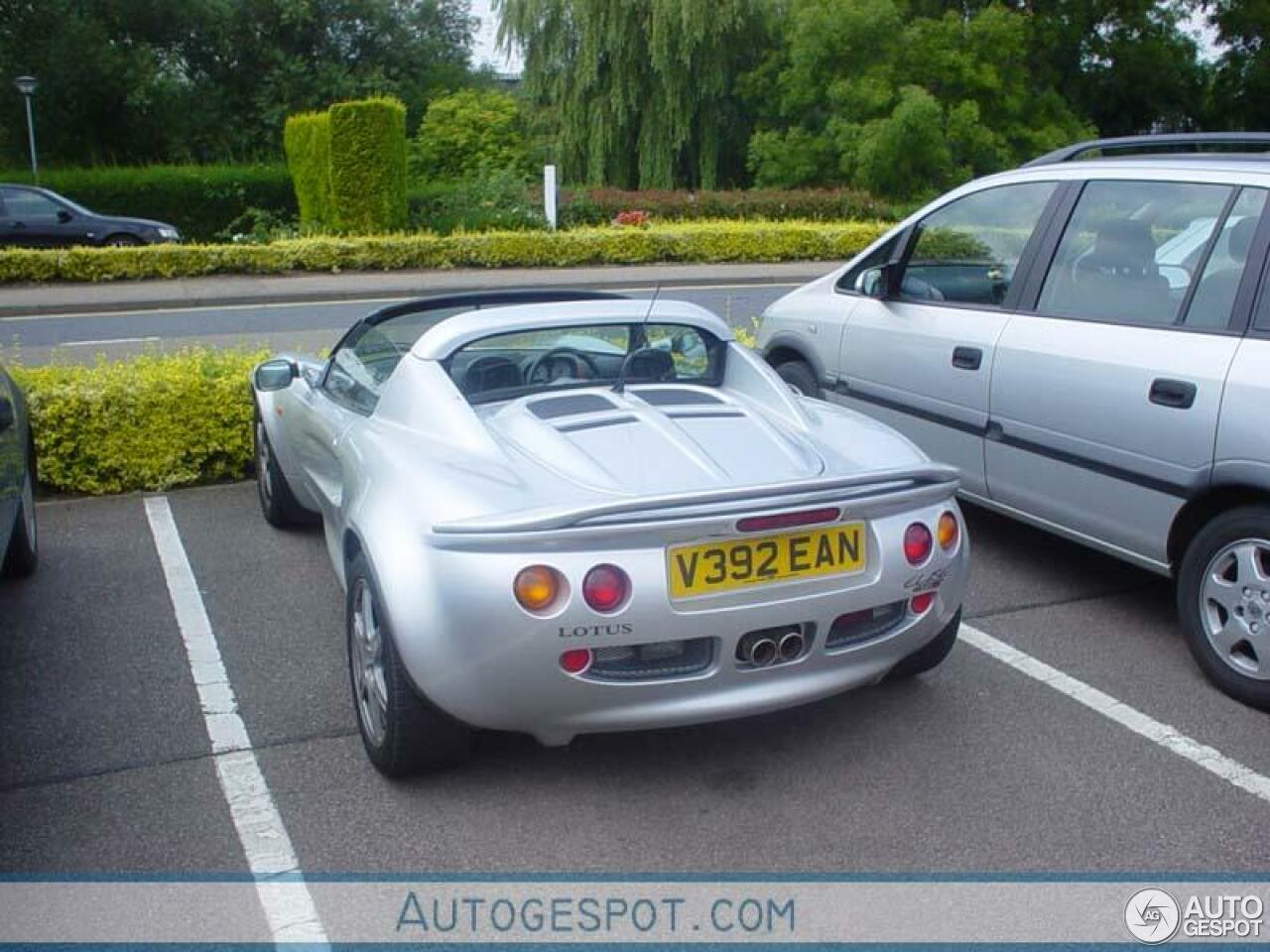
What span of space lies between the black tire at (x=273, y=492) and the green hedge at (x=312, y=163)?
1694cm

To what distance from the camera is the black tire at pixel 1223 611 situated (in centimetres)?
407

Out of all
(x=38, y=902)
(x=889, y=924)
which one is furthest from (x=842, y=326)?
(x=38, y=902)

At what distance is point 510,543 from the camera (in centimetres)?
329

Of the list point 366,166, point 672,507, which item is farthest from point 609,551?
point 366,166

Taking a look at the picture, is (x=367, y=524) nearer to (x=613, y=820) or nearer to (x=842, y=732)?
(x=613, y=820)

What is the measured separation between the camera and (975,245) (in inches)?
225

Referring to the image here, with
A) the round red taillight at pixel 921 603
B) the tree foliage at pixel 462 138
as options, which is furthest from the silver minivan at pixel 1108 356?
the tree foliage at pixel 462 138

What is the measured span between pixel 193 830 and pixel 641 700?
127 cm

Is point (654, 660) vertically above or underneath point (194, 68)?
underneath

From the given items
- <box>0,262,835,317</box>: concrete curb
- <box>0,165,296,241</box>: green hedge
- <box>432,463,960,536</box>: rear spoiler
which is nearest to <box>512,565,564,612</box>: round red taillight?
<box>432,463,960,536</box>: rear spoiler

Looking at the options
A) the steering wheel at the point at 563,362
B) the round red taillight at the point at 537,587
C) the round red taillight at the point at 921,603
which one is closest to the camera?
the round red taillight at the point at 537,587

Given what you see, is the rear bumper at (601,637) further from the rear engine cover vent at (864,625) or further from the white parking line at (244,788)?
the white parking line at (244,788)

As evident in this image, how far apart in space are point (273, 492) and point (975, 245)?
A: 3466 mm

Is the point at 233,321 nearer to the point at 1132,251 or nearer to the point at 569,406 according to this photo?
the point at 569,406
